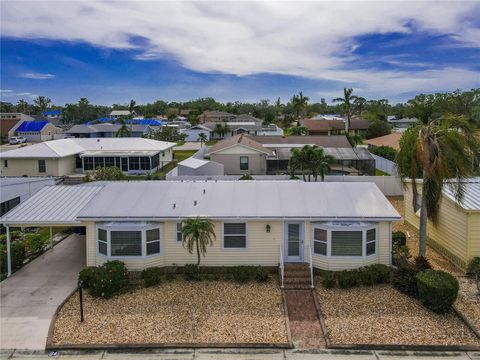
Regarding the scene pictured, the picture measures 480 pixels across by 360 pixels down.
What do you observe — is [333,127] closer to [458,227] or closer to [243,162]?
[243,162]

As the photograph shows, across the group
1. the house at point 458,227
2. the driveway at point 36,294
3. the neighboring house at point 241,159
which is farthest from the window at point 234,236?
the neighboring house at point 241,159

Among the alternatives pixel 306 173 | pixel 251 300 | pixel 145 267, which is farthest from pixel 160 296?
pixel 306 173

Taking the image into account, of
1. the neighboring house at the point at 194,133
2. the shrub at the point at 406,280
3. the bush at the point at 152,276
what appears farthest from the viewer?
the neighboring house at the point at 194,133

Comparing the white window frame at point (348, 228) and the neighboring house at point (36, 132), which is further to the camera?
the neighboring house at point (36, 132)

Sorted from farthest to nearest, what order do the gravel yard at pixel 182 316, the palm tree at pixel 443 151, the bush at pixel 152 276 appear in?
the bush at pixel 152 276 < the palm tree at pixel 443 151 < the gravel yard at pixel 182 316

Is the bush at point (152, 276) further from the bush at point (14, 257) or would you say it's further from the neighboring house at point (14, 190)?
the neighboring house at point (14, 190)

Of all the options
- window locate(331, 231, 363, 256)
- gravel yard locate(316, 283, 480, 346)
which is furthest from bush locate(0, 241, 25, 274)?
window locate(331, 231, 363, 256)

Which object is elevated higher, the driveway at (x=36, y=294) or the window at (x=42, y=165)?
the window at (x=42, y=165)
